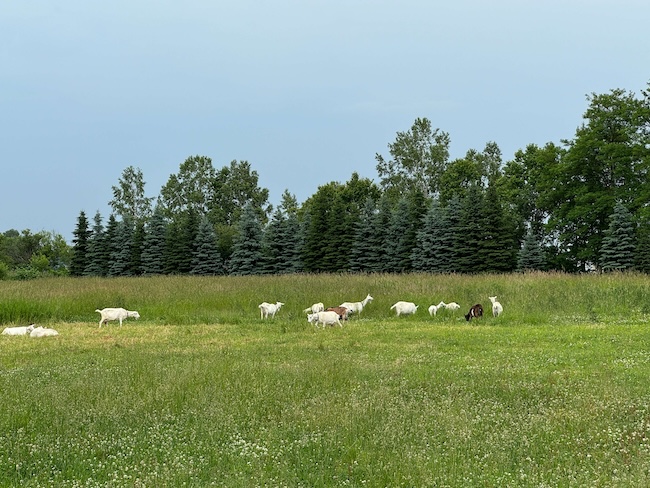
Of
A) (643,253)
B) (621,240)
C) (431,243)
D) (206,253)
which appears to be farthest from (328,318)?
(206,253)

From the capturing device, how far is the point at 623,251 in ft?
137

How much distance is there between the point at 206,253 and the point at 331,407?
166ft

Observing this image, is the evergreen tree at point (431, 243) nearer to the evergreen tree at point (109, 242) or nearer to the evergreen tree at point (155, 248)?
the evergreen tree at point (155, 248)

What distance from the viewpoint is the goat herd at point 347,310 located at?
15953 millimetres

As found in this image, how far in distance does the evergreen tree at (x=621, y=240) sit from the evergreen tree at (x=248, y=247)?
30148 millimetres

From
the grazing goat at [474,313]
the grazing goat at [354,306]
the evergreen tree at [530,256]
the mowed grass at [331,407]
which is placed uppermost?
the evergreen tree at [530,256]

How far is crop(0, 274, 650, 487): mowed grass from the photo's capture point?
5043 millimetres

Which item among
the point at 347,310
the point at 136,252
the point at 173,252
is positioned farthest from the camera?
the point at 136,252

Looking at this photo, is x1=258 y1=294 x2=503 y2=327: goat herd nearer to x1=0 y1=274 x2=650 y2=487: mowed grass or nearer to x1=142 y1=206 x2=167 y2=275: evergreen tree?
x1=0 y1=274 x2=650 y2=487: mowed grass

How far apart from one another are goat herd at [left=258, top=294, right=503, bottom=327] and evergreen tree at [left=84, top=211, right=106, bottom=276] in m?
46.1

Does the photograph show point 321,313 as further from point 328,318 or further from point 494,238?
point 494,238

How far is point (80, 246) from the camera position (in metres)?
60.4

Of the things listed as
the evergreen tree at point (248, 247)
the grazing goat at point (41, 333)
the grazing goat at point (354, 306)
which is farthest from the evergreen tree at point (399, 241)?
the grazing goat at point (41, 333)

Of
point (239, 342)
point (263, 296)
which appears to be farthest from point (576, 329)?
point (263, 296)
